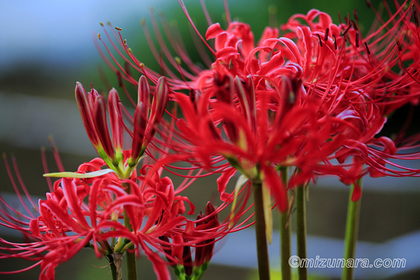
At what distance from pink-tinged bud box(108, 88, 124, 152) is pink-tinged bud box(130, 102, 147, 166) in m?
0.03

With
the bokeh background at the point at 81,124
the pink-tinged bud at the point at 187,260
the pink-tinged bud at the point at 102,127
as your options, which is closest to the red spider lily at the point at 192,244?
the pink-tinged bud at the point at 187,260

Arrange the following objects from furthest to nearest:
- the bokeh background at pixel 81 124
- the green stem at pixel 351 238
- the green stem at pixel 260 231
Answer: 1. the bokeh background at pixel 81 124
2. the green stem at pixel 351 238
3. the green stem at pixel 260 231

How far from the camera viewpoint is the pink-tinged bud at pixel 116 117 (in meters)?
0.46

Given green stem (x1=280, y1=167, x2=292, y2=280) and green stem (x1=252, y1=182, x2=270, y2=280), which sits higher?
green stem (x1=252, y1=182, x2=270, y2=280)

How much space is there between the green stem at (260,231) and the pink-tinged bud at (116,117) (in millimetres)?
160

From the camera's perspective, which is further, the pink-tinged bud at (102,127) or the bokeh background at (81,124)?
the bokeh background at (81,124)

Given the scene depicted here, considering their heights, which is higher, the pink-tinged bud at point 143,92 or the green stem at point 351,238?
the pink-tinged bud at point 143,92

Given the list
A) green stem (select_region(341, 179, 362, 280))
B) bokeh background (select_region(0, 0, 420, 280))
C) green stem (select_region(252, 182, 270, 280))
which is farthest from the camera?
bokeh background (select_region(0, 0, 420, 280))

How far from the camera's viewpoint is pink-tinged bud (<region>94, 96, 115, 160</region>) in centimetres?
44

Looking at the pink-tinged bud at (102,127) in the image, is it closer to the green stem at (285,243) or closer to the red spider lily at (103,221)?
the red spider lily at (103,221)

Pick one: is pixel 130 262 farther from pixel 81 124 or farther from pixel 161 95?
pixel 81 124

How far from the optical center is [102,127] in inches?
17.6

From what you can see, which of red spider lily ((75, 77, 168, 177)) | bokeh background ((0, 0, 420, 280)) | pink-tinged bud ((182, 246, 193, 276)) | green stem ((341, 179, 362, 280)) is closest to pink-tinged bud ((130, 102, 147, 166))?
red spider lily ((75, 77, 168, 177))

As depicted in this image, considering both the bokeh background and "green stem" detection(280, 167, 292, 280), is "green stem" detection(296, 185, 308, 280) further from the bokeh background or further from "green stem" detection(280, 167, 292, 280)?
the bokeh background
